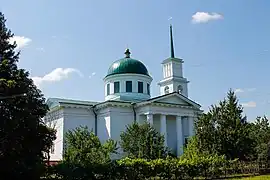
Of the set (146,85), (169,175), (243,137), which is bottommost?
(169,175)

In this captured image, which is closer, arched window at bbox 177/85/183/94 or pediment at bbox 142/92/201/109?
pediment at bbox 142/92/201/109

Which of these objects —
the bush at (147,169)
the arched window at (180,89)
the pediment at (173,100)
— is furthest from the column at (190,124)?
the bush at (147,169)

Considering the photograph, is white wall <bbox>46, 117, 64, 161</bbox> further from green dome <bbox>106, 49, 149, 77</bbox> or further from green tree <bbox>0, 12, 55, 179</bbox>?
green tree <bbox>0, 12, 55, 179</bbox>

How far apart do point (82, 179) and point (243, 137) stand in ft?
42.0

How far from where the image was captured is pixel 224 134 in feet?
87.5

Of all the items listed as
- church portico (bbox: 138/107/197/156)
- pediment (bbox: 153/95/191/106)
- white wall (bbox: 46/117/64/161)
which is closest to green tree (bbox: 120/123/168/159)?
church portico (bbox: 138/107/197/156)

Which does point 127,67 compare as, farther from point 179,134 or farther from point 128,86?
point 179,134

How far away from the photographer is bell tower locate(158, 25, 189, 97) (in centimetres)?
5081

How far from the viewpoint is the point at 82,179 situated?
2069cm

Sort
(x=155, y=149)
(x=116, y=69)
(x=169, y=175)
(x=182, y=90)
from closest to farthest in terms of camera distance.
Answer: (x=169, y=175)
(x=155, y=149)
(x=116, y=69)
(x=182, y=90)

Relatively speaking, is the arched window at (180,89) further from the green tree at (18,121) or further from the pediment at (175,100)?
the green tree at (18,121)

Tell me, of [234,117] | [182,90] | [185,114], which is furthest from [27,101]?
[182,90]

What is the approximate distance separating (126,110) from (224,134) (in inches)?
600

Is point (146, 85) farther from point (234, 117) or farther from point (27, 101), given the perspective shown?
point (27, 101)
